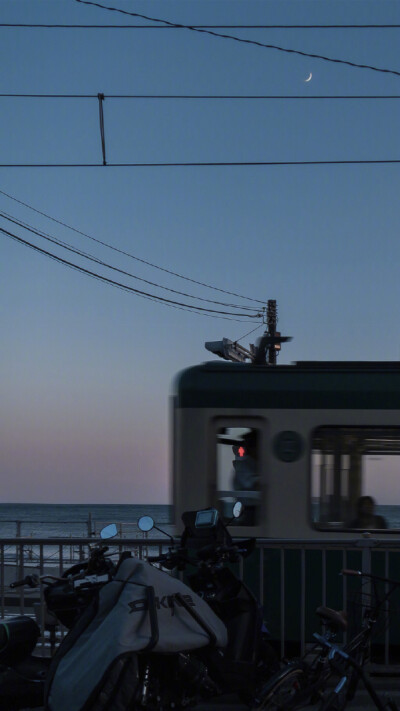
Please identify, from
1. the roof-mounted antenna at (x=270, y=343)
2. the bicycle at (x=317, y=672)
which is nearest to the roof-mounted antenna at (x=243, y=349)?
the roof-mounted antenna at (x=270, y=343)

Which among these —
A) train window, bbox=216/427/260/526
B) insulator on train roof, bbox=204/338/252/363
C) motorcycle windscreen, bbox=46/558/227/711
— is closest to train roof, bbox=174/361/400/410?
train window, bbox=216/427/260/526

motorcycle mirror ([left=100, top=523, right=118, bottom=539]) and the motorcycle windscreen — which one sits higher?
motorcycle mirror ([left=100, top=523, right=118, bottom=539])

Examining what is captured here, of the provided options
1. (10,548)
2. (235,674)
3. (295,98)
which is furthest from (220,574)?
(295,98)

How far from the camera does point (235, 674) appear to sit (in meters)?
4.58

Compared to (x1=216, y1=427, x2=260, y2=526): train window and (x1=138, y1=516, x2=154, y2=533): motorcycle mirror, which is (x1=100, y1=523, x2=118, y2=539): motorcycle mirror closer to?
→ (x1=138, y1=516, x2=154, y2=533): motorcycle mirror

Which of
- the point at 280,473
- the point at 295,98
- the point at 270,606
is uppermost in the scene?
the point at 295,98

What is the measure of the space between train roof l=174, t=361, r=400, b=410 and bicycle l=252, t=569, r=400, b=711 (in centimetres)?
409

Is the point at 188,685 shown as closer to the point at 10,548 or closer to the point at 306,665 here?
the point at 306,665

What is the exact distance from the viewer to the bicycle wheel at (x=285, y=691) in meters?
4.70

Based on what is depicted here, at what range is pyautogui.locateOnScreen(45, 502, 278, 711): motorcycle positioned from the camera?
4078mm

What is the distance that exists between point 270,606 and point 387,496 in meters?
1.50

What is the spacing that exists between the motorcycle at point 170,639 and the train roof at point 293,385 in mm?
4086

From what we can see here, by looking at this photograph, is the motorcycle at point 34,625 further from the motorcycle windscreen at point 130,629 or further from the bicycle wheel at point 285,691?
the bicycle wheel at point 285,691

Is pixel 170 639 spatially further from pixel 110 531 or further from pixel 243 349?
pixel 243 349
